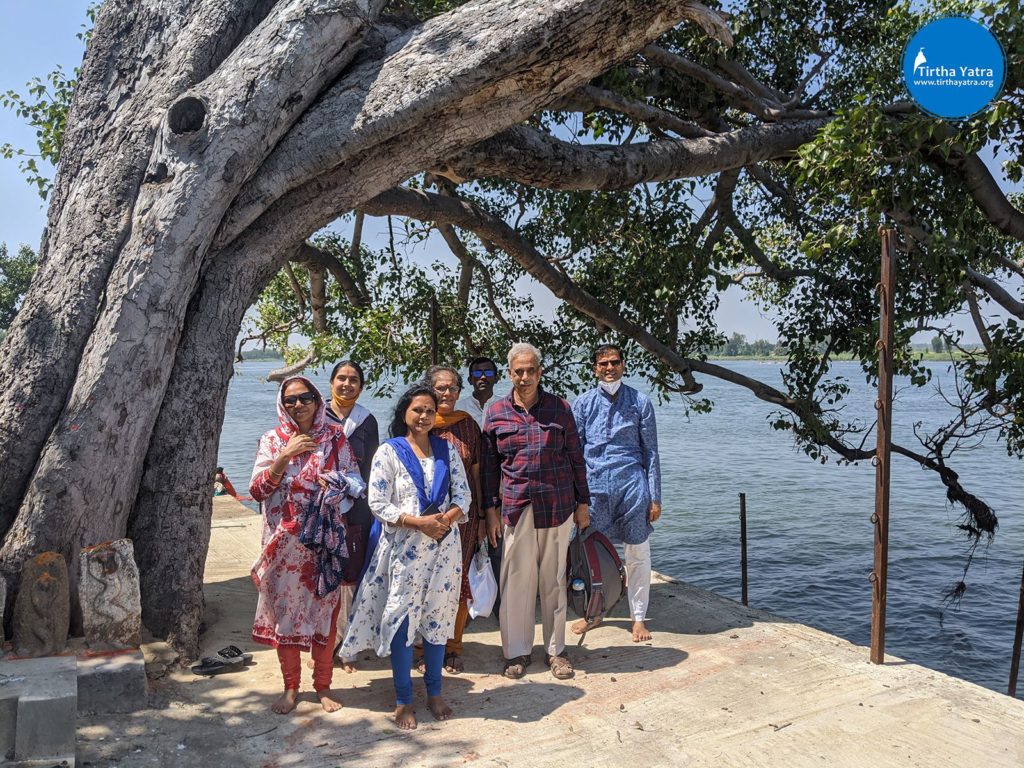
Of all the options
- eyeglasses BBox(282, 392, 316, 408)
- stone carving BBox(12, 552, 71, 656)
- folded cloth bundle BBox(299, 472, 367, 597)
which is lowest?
stone carving BBox(12, 552, 71, 656)

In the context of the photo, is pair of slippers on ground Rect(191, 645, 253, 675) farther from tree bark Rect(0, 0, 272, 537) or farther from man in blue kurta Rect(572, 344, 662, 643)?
man in blue kurta Rect(572, 344, 662, 643)

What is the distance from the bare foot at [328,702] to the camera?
14.0 ft

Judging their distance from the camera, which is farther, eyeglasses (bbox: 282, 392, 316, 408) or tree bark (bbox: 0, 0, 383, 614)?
tree bark (bbox: 0, 0, 383, 614)

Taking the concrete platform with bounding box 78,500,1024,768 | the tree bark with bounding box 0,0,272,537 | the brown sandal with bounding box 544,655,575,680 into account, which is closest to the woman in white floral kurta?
the concrete platform with bounding box 78,500,1024,768

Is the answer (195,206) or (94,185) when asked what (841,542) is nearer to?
(195,206)

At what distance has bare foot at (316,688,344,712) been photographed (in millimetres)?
4258

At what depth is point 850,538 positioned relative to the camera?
693 inches

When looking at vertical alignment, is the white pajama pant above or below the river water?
above

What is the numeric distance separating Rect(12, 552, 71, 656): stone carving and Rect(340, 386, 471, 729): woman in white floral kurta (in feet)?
4.74

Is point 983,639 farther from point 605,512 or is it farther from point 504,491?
point 504,491

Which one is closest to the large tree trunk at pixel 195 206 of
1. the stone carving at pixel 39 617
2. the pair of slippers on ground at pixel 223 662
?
the pair of slippers on ground at pixel 223 662

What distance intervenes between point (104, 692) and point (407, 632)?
55.6 inches

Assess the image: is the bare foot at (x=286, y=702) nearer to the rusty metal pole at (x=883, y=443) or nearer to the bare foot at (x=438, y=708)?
the bare foot at (x=438, y=708)

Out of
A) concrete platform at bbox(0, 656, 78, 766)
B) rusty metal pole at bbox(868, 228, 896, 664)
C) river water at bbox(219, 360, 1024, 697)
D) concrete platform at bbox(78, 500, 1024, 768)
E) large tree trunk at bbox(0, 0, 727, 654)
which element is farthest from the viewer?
river water at bbox(219, 360, 1024, 697)
